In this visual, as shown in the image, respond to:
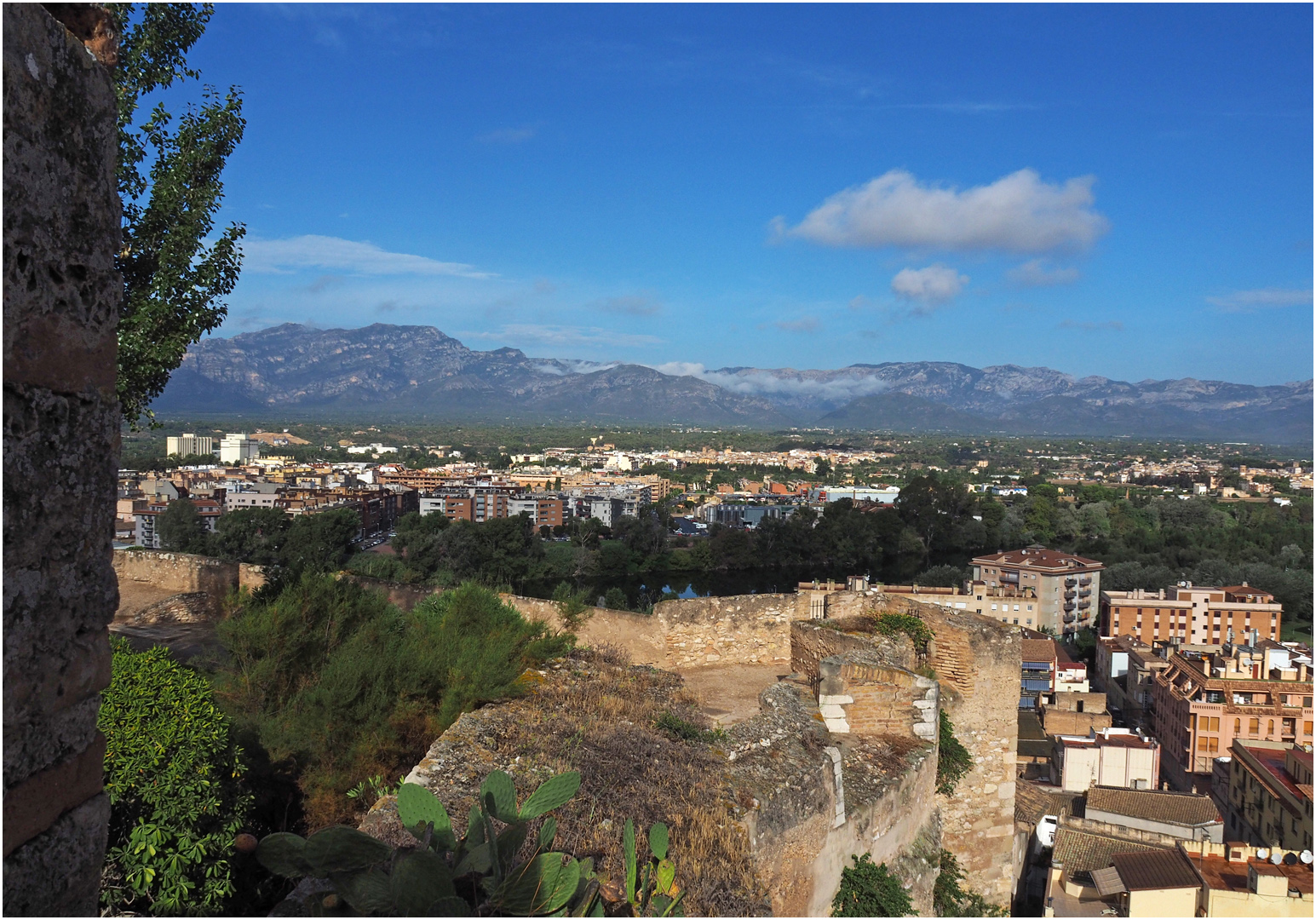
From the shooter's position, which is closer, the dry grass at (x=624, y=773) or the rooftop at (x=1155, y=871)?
the dry grass at (x=624, y=773)

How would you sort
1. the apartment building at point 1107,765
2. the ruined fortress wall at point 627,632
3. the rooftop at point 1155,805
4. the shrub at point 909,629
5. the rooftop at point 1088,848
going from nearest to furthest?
the shrub at point 909,629
the ruined fortress wall at point 627,632
the rooftop at point 1088,848
the rooftop at point 1155,805
the apartment building at point 1107,765

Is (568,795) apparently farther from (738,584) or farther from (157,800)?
(738,584)

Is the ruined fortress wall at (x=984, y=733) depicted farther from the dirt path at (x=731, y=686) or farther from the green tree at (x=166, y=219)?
the green tree at (x=166, y=219)

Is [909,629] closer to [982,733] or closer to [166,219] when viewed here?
[982,733]

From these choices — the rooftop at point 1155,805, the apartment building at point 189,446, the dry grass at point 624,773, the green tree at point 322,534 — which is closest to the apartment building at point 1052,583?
the rooftop at point 1155,805

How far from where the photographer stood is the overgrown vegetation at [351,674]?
5.39m

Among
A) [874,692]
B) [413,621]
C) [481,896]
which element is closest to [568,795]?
[481,896]

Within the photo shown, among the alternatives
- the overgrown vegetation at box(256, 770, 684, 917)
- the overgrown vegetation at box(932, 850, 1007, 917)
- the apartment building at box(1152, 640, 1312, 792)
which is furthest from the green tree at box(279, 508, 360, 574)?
the apartment building at box(1152, 640, 1312, 792)

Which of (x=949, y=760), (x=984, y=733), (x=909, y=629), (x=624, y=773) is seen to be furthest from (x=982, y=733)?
(x=624, y=773)

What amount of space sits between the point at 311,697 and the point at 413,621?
6.65 feet

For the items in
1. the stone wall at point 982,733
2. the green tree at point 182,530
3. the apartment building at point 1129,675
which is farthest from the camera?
the apartment building at point 1129,675

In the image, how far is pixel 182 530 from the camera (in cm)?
2995

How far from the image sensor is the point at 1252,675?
28016 mm

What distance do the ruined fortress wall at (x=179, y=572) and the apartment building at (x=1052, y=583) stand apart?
39.8 meters
